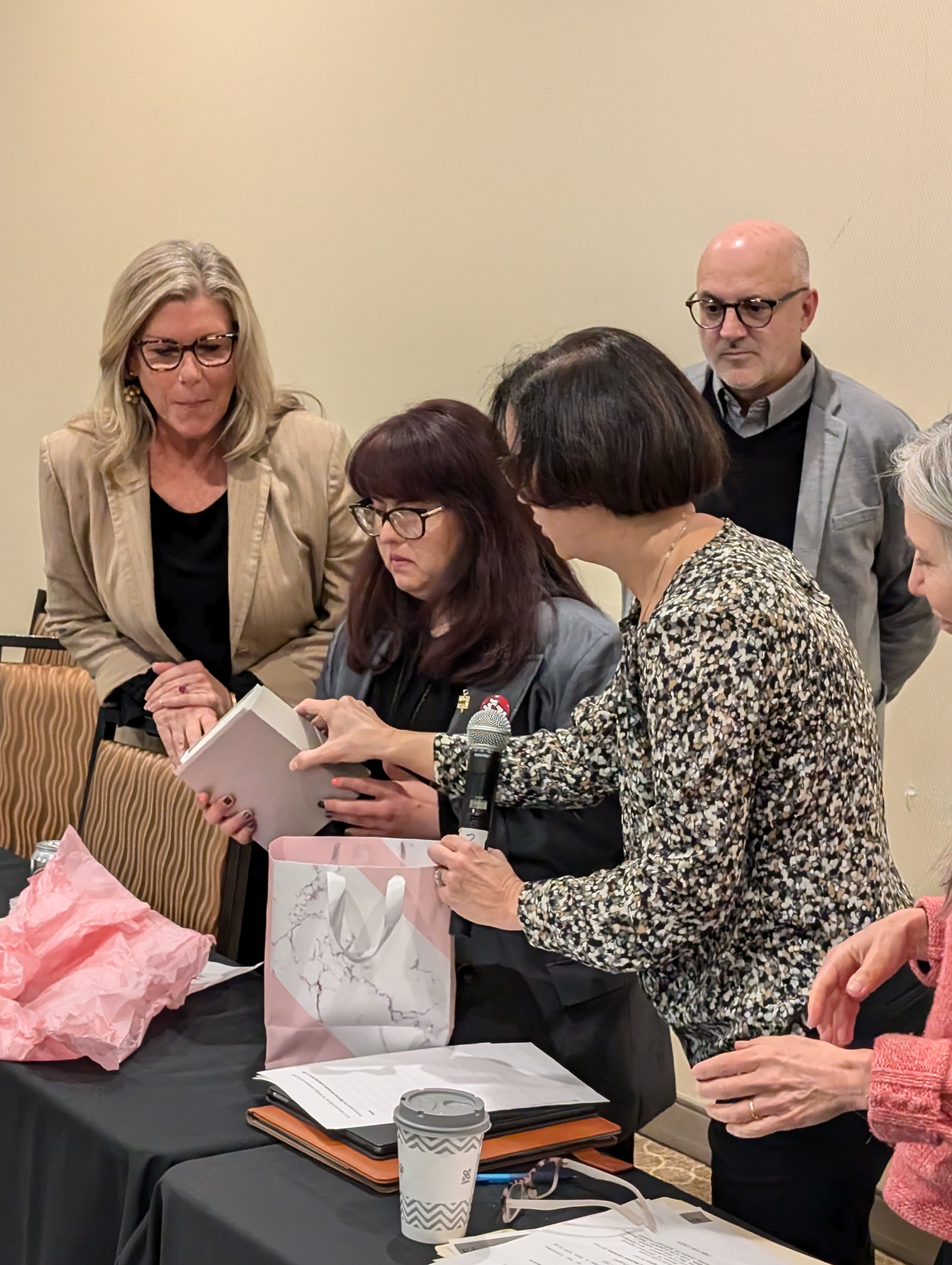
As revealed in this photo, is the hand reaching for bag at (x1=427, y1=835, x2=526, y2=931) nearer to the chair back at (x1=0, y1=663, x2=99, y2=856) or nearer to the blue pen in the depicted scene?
the blue pen

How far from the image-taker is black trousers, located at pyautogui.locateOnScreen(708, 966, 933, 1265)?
1309mm

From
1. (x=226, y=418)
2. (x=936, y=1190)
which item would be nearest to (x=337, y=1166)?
(x=936, y=1190)

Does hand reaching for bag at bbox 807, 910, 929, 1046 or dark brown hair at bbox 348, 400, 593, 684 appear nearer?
hand reaching for bag at bbox 807, 910, 929, 1046

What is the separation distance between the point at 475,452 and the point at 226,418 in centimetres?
63

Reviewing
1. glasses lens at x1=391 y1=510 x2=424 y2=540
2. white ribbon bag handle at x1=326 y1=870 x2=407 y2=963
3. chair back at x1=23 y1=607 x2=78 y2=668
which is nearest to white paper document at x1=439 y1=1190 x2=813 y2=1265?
white ribbon bag handle at x1=326 y1=870 x2=407 y2=963

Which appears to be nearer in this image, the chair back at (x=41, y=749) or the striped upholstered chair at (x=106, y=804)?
the striped upholstered chair at (x=106, y=804)

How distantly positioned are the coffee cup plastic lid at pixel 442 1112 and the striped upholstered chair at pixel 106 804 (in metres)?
1.07

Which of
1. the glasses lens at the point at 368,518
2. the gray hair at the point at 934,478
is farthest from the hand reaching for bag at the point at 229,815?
the gray hair at the point at 934,478

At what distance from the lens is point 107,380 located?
94.0 inches

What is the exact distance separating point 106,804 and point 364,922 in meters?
1.26

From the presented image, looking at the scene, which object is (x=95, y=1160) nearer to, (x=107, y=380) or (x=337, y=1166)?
(x=337, y=1166)

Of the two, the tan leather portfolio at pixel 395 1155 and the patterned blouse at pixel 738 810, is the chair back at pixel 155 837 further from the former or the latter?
the patterned blouse at pixel 738 810

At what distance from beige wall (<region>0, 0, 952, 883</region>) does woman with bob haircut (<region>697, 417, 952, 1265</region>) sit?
142cm

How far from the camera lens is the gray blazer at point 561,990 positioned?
5.30ft
